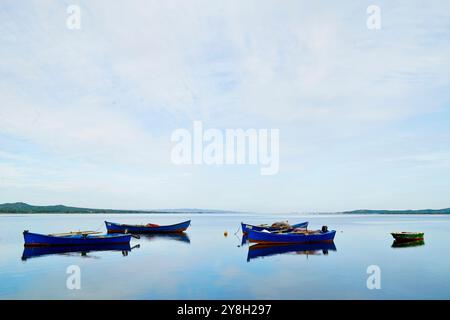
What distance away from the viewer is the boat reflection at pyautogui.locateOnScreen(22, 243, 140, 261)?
3094cm

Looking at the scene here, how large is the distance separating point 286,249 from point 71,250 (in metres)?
21.5

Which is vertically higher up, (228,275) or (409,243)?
(228,275)

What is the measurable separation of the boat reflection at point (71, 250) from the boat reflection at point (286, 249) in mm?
12345

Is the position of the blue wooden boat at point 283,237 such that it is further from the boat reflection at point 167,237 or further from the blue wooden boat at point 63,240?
the blue wooden boat at point 63,240

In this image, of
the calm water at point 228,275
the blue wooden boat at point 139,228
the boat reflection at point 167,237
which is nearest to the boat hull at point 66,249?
the calm water at point 228,275

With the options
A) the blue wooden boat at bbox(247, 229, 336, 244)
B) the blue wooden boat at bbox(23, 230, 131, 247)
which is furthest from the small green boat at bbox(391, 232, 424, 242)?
the blue wooden boat at bbox(23, 230, 131, 247)

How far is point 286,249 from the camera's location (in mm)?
33844

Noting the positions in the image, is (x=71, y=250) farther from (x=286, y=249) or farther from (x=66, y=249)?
(x=286, y=249)

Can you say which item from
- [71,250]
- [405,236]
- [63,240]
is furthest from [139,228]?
[405,236]

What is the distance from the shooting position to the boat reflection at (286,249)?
103ft

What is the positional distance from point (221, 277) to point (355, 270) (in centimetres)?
1024
